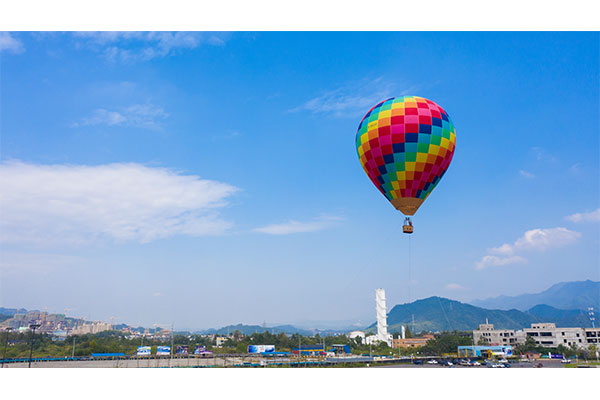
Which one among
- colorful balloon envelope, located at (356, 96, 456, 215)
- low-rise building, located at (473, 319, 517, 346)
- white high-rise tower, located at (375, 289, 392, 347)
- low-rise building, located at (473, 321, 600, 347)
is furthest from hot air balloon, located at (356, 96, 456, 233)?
white high-rise tower, located at (375, 289, 392, 347)

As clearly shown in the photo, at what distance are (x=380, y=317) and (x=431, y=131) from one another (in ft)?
325

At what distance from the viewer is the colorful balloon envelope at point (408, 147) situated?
2020cm

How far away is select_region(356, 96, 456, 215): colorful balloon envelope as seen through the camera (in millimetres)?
20203

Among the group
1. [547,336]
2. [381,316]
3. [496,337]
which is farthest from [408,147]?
[381,316]

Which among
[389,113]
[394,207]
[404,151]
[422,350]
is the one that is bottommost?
[422,350]

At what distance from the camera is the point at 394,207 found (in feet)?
70.5

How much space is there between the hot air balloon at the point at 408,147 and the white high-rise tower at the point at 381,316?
303ft

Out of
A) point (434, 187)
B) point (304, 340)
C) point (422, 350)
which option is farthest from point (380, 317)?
point (434, 187)

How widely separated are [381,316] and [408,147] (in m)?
99.1

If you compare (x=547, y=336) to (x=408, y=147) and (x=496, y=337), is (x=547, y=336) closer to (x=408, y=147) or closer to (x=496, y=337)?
(x=496, y=337)

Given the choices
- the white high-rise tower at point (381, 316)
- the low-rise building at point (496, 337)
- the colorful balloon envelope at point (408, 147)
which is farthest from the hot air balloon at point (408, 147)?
the white high-rise tower at point (381, 316)

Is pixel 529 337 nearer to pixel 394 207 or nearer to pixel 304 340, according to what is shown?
pixel 304 340

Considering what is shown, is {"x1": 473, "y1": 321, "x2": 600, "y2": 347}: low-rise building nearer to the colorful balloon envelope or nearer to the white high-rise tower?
the white high-rise tower

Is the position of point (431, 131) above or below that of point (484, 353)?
above
